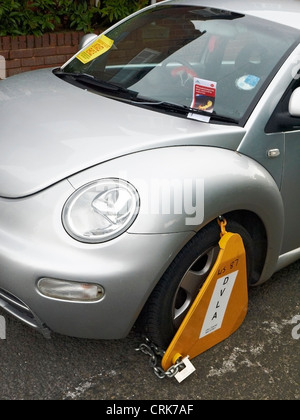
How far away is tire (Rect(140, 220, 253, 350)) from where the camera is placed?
2320 millimetres

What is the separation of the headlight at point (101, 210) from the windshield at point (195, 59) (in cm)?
63

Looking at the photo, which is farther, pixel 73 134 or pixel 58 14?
pixel 58 14

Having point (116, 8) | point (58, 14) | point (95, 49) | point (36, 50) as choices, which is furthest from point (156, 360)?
point (116, 8)

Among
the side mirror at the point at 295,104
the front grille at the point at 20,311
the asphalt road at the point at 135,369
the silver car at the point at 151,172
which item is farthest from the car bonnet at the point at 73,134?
the asphalt road at the point at 135,369

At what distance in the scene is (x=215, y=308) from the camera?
253 centimetres

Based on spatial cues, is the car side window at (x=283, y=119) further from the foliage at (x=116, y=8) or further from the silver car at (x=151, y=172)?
the foliage at (x=116, y=8)

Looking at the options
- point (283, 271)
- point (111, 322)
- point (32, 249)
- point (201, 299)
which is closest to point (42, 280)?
point (32, 249)

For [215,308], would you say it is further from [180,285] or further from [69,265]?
[69,265]

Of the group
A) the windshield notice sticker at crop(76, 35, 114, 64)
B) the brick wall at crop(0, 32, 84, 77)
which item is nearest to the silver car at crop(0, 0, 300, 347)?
the windshield notice sticker at crop(76, 35, 114, 64)

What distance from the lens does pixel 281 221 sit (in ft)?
9.00

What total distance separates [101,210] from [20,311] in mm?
552

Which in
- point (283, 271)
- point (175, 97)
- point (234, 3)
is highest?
point (234, 3)
